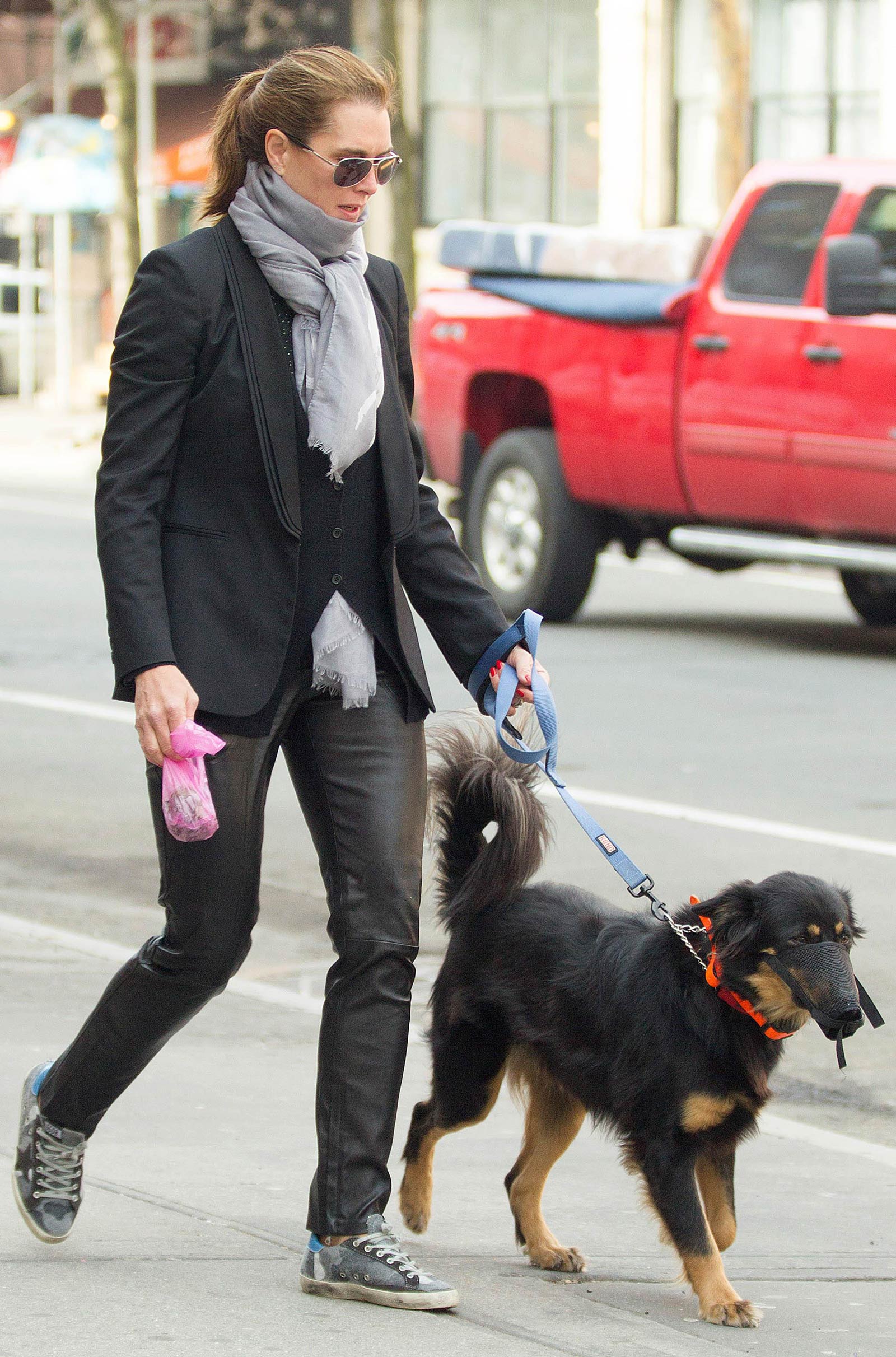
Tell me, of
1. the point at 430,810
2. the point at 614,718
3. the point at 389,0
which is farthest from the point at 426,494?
the point at 389,0

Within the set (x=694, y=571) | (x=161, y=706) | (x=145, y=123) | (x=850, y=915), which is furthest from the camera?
(x=145, y=123)

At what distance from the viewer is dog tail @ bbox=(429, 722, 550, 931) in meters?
4.35

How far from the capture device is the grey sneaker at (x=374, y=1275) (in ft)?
12.5

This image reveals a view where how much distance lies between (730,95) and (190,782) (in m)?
21.6

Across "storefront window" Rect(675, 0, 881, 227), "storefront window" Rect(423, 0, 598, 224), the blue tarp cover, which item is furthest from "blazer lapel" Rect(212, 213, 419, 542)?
"storefront window" Rect(423, 0, 598, 224)

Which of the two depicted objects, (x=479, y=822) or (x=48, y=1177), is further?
(x=479, y=822)

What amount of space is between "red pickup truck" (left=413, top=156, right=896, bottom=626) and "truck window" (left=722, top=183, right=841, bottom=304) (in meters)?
0.01

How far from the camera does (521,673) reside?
418 cm

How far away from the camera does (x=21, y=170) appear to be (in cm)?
3384

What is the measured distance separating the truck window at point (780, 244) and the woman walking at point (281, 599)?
8245 millimetres

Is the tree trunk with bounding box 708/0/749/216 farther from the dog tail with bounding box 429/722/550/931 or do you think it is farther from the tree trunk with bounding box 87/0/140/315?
the dog tail with bounding box 429/722/550/931

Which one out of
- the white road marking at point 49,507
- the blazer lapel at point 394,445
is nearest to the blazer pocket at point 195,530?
the blazer lapel at point 394,445

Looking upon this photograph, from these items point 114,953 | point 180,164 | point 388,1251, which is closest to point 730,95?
point 180,164

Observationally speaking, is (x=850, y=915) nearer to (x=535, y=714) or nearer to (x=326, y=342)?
(x=535, y=714)
